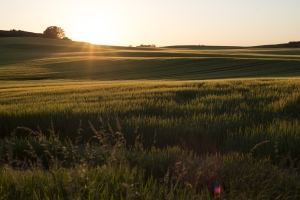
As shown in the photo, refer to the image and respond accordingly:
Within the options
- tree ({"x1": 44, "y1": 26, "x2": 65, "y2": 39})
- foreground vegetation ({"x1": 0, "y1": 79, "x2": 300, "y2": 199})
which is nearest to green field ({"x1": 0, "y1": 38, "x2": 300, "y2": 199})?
foreground vegetation ({"x1": 0, "y1": 79, "x2": 300, "y2": 199})

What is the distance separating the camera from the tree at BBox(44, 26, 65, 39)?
120312mm

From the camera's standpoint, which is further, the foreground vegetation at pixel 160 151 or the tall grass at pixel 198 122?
the tall grass at pixel 198 122

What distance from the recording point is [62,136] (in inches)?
293

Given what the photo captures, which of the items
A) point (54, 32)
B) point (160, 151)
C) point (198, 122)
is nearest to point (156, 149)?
point (160, 151)

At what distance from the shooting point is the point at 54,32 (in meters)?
122

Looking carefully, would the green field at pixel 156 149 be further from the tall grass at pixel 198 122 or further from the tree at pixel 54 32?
the tree at pixel 54 32

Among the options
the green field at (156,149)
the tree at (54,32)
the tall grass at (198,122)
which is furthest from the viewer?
the tree at (54,32)

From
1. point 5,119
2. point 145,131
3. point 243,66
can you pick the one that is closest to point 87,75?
point 243,66

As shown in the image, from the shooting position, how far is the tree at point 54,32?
4737 inches

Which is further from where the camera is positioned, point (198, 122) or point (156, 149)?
point (198, 122)

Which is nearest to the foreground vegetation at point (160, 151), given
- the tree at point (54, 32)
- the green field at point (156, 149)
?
the green field at point (156, 149)

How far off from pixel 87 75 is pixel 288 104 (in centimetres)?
2805

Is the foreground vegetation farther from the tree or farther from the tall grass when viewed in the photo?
the tree

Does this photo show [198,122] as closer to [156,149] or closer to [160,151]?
[156,149]
